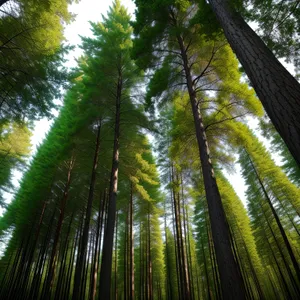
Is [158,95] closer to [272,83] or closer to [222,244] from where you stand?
[272,83]

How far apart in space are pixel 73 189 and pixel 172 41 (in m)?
10.8

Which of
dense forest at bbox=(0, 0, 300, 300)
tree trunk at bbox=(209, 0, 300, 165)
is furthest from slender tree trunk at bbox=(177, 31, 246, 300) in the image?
tree trunk at bbox=(209, 0, 300, 165)

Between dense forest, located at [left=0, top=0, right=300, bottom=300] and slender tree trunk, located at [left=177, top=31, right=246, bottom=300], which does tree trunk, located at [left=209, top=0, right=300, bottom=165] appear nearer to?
dense forest, located at [left=0, top=0, right=300, bottom=300]

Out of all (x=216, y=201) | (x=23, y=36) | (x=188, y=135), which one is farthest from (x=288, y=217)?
(x=23, y=36)

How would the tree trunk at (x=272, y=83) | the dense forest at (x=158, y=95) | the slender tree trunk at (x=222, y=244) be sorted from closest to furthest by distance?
the tree trunk at (x=272, y=83) → the slender tree trunk at (x=222, y=244) → the dense forest at (x=158, y=95)

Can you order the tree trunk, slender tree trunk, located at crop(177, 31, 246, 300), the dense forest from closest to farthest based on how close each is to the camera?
the tree trunk
slender tree trunk, located at crop(177, 31, 246, 300)
the dense forest

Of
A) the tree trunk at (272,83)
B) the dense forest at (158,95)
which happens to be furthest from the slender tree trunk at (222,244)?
the tree trunk at (272,83)

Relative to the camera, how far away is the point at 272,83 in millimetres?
2461

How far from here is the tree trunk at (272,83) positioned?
2.08m

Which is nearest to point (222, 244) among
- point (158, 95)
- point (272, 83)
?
point (272, 83)

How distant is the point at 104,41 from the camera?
32.1 ft

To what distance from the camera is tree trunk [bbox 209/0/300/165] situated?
208 cm

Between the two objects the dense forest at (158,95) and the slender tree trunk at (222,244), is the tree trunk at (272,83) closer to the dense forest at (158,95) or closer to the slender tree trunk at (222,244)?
the dense forest at (158,95)

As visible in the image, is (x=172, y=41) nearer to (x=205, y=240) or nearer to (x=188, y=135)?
(x=188, y=135)
